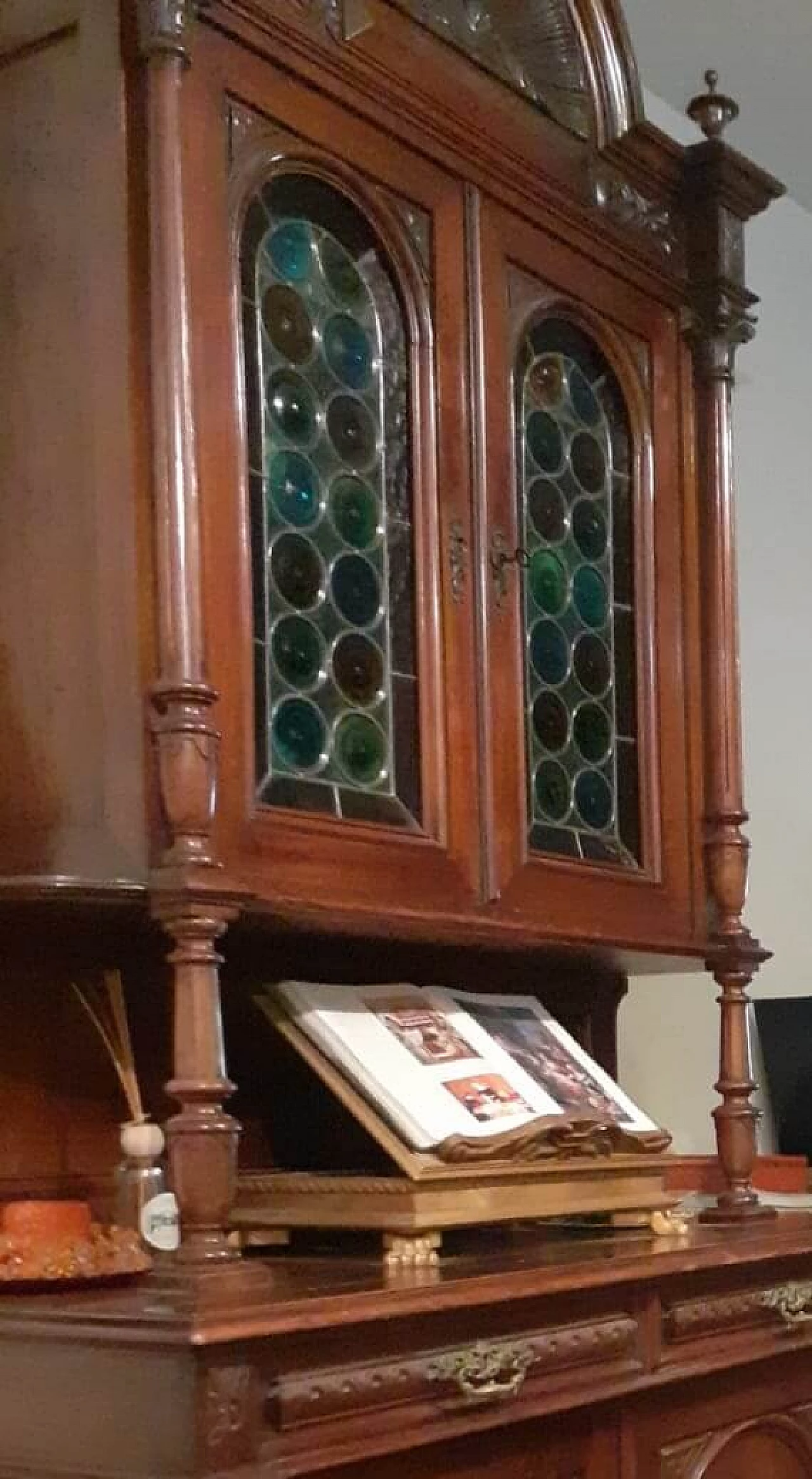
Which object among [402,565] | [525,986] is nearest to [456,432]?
[402,565]

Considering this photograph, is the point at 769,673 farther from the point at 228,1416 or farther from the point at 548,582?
the point at 228,1416

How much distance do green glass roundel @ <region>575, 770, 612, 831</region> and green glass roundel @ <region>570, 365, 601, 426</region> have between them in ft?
1.23

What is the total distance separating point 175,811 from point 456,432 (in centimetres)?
56

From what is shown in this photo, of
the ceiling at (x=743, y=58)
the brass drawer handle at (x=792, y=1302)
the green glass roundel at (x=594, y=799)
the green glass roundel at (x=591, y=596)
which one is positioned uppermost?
the ceiling at (x=743, y=58)

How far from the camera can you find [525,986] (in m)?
2.14

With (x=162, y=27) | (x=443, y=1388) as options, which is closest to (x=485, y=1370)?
(x=443, y=1388)

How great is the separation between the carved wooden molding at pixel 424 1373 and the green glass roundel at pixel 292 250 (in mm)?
895

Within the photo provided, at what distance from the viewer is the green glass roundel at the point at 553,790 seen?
184 centimetres

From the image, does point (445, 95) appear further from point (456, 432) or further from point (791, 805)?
point (791, 805)

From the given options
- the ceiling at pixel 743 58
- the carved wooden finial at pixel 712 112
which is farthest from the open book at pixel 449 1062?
the ceiling at pixel 743 58

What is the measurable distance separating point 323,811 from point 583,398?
0.65m

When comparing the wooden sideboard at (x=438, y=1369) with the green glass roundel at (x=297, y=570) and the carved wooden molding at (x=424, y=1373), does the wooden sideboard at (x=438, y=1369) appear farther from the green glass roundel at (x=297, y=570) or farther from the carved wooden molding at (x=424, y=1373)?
the green glass roundel at (x=297, y=570)

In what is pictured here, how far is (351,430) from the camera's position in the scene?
166cm

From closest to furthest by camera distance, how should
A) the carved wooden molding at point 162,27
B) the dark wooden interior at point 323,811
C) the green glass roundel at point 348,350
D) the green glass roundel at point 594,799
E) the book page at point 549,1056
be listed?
the dark wooden interior at point 323,811 → the carved wooden molding at point 162,27 → the green glass roundel at point 348,350 → the book page at point 549,1056 → the green glass roundel at point 594,799
